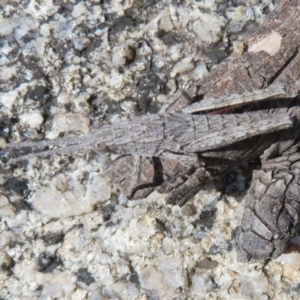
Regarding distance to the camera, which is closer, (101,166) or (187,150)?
(187,150)

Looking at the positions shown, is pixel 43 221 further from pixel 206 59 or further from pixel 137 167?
pixel 206 59

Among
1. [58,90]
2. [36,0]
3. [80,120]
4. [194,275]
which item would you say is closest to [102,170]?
[80,120]

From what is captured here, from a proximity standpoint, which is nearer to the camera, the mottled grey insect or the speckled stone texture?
the mottled grey insect

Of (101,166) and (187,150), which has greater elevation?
(187,150)
